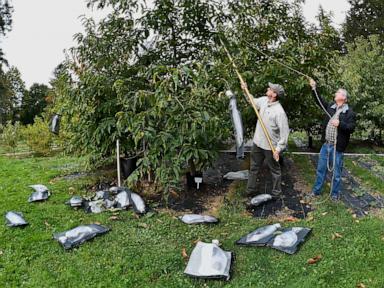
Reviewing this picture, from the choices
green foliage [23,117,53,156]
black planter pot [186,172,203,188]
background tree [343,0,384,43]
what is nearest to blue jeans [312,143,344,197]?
black planter pot [186,172,203,188]

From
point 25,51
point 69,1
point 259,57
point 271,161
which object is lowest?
point 271,161

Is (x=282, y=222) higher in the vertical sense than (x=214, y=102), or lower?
lower

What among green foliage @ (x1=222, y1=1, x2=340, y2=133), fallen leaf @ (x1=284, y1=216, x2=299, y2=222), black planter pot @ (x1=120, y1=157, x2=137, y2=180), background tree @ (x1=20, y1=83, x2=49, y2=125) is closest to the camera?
fallen leaf @ (x1=284, y1=216, x2=299, y2=222)

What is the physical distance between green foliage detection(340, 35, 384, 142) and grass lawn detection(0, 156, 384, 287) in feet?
12.5

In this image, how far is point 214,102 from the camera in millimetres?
4270

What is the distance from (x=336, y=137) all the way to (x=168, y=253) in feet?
6.68

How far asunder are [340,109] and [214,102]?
128cm

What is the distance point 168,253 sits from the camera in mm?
3121

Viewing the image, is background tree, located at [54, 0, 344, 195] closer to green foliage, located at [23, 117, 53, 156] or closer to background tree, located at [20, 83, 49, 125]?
green foliage, located at [23, 117, 53, 156]

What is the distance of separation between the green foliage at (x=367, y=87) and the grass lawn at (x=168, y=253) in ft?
12.5

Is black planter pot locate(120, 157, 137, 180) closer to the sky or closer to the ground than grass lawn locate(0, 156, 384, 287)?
closer to the sky

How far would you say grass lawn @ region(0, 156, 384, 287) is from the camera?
2.77 meters

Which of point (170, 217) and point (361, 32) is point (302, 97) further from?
point (361, 32)

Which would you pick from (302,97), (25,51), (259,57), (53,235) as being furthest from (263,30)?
(25,51)
